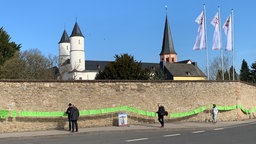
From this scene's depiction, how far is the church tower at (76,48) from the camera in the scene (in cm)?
12388

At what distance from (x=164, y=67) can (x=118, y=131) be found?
9747cm

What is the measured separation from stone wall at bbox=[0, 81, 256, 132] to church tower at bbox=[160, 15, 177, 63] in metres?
85.1

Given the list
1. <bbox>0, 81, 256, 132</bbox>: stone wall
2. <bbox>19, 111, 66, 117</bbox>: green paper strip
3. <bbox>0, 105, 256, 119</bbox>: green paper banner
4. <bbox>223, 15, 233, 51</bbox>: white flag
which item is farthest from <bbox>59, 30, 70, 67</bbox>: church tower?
<bbox>19, 111, 66, 117</bbox>: green paper strip

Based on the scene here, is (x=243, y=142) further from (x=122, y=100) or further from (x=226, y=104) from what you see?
(x=226, y=104)

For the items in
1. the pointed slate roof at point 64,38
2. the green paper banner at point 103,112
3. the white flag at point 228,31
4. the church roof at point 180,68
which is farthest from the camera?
the pointed slate roof at point 64,38

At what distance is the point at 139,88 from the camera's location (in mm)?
29250

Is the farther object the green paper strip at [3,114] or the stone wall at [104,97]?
the stone wall at [104,97]

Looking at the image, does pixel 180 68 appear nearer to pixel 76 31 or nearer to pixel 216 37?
pixel 76 31

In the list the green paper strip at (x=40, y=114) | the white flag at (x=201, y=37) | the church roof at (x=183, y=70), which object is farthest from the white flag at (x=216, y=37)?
the church roof at (x=183, y=70)

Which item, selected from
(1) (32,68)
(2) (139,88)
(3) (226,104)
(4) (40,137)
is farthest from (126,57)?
(4) (40,137)

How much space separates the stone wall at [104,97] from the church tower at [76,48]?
91480mm

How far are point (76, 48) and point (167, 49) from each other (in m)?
29.1

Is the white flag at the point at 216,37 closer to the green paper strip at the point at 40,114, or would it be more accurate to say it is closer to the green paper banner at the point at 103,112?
the green paper banner at the point at 103,112

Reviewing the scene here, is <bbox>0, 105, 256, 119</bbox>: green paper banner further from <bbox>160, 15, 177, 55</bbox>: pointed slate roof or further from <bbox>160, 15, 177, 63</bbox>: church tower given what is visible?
<bbox>160, 15, 177, 55</bbox>: pointed slate roof
